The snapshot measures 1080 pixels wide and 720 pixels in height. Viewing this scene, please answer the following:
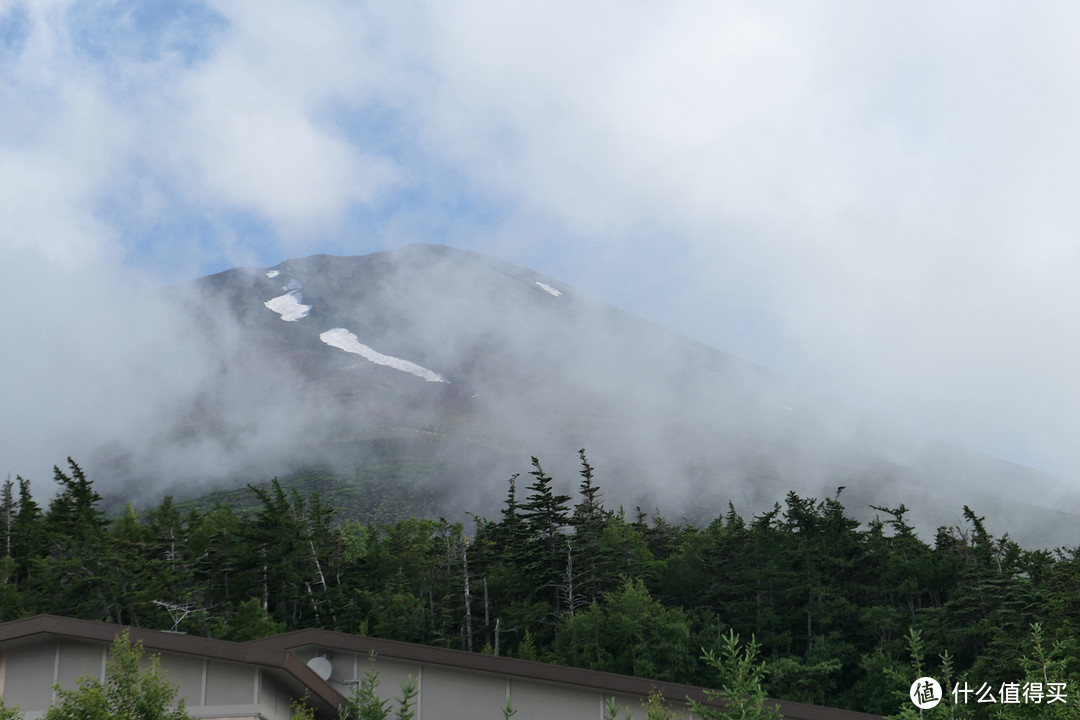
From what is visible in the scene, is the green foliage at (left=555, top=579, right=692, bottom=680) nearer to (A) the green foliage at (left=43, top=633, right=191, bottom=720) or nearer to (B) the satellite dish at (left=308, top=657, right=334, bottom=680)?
(B) the satellite dish at (left=308, top=657, right=334, bottom=680)

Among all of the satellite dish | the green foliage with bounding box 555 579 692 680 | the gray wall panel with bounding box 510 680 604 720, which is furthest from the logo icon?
the green foliage with bounding box 555 579 692 680

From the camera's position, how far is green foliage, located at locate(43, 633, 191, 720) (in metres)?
13.6

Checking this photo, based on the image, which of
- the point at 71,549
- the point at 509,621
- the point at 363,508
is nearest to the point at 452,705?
the point at 509,621

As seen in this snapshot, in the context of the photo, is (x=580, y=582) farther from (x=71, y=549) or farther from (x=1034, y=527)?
(x=1034, y=527)

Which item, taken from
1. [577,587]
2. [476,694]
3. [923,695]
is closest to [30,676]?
[476,694]

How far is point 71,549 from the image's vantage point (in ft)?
162

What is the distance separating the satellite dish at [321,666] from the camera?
2094 centimetres

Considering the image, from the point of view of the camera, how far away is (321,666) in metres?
21.0

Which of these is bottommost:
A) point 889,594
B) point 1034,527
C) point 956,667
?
point 956,667

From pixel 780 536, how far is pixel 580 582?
13.8 meters

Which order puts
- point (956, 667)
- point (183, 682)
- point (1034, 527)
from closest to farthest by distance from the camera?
point (183, 682), point (956, 667), point (1034, 527)

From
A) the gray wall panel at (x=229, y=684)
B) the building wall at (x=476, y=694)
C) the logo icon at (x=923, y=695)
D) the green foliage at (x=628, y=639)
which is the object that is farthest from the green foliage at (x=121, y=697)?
the green foliage at (x=628, y=639)

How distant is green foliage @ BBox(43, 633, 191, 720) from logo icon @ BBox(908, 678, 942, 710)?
10799 millimetres

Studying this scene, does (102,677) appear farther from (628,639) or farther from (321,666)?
(628,639)
